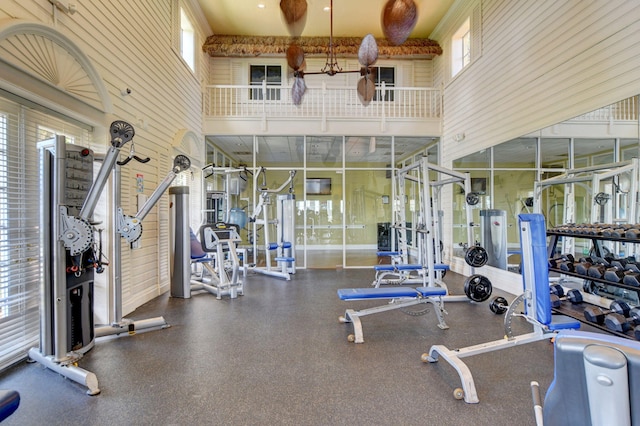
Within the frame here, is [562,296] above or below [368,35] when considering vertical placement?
below

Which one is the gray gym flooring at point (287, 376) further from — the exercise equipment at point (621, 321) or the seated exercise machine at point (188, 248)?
the seated exercise machine at point (188, 248)

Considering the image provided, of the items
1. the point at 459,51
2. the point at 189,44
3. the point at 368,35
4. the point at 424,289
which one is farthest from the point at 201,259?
the point at 459,51

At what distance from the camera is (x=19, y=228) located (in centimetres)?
274

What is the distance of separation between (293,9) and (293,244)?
4.50 meters

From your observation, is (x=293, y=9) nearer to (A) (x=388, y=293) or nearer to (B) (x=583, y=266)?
(A) (x=388, y=293)

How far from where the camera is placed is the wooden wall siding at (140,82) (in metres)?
3.30

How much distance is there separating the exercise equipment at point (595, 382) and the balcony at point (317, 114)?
23.0 ft

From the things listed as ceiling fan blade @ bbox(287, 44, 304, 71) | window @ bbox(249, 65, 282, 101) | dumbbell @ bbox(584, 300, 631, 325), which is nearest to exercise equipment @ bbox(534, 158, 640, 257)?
dumbbell @ bbox(584, 300, 631, 325)

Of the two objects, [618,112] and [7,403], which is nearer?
[7,403]

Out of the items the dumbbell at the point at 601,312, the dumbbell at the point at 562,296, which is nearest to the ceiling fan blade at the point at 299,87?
the dumbbell at the point at 562,296

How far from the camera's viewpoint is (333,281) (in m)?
6.06

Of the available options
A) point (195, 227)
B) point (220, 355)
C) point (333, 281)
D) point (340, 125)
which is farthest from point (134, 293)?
point (340, 125)

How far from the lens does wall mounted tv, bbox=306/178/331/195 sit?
7.73 metres

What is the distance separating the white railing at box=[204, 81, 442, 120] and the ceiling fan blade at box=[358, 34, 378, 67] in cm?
384
